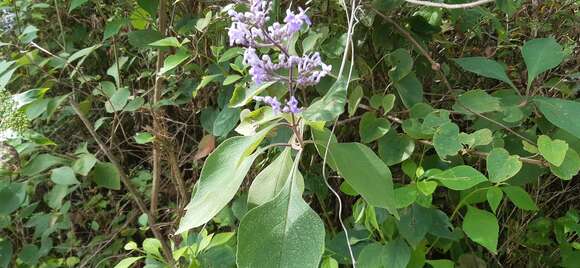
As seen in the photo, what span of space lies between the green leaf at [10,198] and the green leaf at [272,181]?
690 mm

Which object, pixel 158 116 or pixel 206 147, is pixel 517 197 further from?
pixel 158 116

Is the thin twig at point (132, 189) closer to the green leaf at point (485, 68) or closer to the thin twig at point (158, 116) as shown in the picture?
the thin twig at point (158, 116)

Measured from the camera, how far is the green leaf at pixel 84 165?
1.22 metres

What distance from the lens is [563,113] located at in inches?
36.6

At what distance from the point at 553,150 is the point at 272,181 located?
45 centimetres

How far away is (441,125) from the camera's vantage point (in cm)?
93

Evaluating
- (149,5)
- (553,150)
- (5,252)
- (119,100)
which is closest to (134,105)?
(119,100)

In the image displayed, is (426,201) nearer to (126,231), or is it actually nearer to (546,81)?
(546,81)

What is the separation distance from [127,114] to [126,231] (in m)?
0.33

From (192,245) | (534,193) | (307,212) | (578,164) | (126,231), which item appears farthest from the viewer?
(126,231)

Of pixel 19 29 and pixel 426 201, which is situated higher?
pixel 19 29

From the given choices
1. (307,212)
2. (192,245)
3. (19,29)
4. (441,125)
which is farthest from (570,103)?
(19,29)

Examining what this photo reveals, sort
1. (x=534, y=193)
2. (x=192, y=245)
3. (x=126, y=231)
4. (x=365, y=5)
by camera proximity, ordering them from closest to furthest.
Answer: (x=365, y=5) < (x=192, y=245) < (x=534, y=193) < (x=126, y=231)

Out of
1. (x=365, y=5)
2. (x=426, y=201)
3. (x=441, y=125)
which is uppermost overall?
(x=365, y=5)
